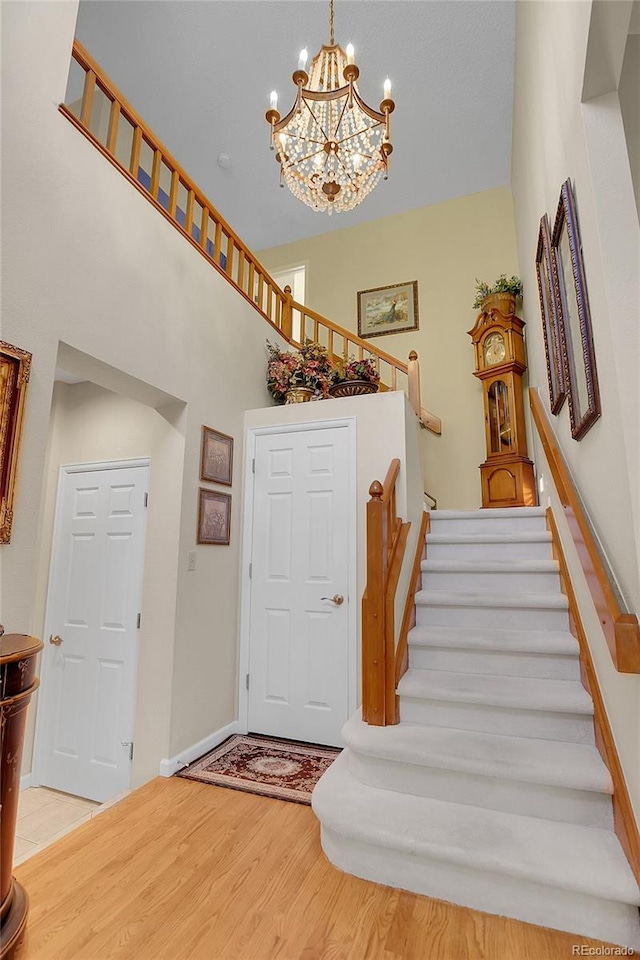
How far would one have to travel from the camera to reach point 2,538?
1.82 m

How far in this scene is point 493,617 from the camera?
2.63m

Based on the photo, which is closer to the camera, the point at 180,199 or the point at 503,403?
the point at 503,403

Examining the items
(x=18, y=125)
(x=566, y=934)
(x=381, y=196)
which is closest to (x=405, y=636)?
(x=566, y=934)

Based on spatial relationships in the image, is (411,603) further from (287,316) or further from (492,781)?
(287,316)

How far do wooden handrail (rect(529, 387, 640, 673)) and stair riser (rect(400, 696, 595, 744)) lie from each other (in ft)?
2.53

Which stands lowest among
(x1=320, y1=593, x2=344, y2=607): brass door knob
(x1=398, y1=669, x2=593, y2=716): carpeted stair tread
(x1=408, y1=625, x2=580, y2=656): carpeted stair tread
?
(x1=398, y1=669, x2=593, y2=716): carpeted stair tread

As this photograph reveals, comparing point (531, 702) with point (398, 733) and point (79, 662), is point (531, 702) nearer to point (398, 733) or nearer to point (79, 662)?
point (398, 733)

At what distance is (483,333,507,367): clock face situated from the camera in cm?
489

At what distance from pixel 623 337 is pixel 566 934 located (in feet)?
6.11

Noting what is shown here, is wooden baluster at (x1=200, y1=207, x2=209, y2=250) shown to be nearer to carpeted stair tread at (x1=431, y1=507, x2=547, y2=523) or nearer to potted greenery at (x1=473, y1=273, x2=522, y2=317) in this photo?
carpeted stair tread at (x1=431, y1=507, x2=547, y2=523)

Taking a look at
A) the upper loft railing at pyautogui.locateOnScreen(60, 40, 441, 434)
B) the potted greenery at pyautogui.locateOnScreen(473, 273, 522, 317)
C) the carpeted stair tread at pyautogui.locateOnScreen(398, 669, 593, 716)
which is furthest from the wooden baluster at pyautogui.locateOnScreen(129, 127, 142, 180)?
the potted greenery at pyautogui.locateOnScreen(473, 273, 522, 317)

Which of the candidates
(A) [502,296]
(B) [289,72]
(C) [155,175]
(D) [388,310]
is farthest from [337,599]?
(B) [289,72]

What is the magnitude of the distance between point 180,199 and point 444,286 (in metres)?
3.34

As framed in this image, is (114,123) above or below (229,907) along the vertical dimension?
above
